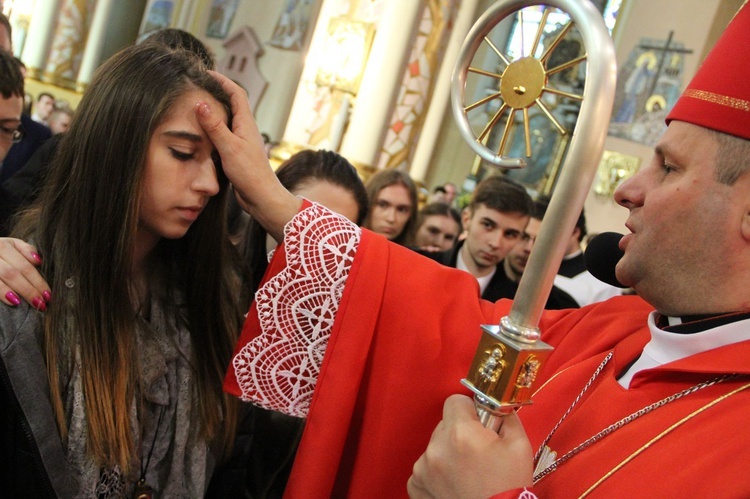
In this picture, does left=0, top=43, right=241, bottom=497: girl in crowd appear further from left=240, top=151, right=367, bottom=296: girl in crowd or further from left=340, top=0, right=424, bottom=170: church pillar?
left=340, top=0, right=424, bottom=170: church pillar

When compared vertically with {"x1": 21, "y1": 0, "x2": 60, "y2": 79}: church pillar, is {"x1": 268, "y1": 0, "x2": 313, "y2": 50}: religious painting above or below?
above

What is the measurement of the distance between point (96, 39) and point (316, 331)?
202 inches

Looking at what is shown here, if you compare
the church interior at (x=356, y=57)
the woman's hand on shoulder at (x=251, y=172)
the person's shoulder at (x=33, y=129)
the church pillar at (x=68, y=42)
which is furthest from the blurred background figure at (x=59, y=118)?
the woman's hand on shoulder at (x=251, y=172)

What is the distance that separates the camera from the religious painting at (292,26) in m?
9.08

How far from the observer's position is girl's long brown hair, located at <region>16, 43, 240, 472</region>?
154cm

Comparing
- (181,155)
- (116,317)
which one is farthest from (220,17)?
(116,317)

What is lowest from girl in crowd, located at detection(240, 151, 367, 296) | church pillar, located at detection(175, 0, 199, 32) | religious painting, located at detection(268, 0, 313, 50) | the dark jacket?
the dark jacket

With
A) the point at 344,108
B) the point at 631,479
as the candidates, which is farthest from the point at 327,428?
the point at 344,108

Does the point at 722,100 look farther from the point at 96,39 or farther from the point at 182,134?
the point at 96,39

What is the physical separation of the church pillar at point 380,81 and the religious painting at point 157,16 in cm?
226

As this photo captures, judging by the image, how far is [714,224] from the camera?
1210 millimetres

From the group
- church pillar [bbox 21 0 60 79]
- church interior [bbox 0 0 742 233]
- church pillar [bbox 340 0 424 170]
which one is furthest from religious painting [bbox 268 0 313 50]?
church pillar [bbox 21 0 60 79]

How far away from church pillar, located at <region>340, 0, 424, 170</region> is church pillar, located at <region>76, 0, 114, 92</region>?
2938mm

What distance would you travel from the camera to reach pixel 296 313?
143cm
